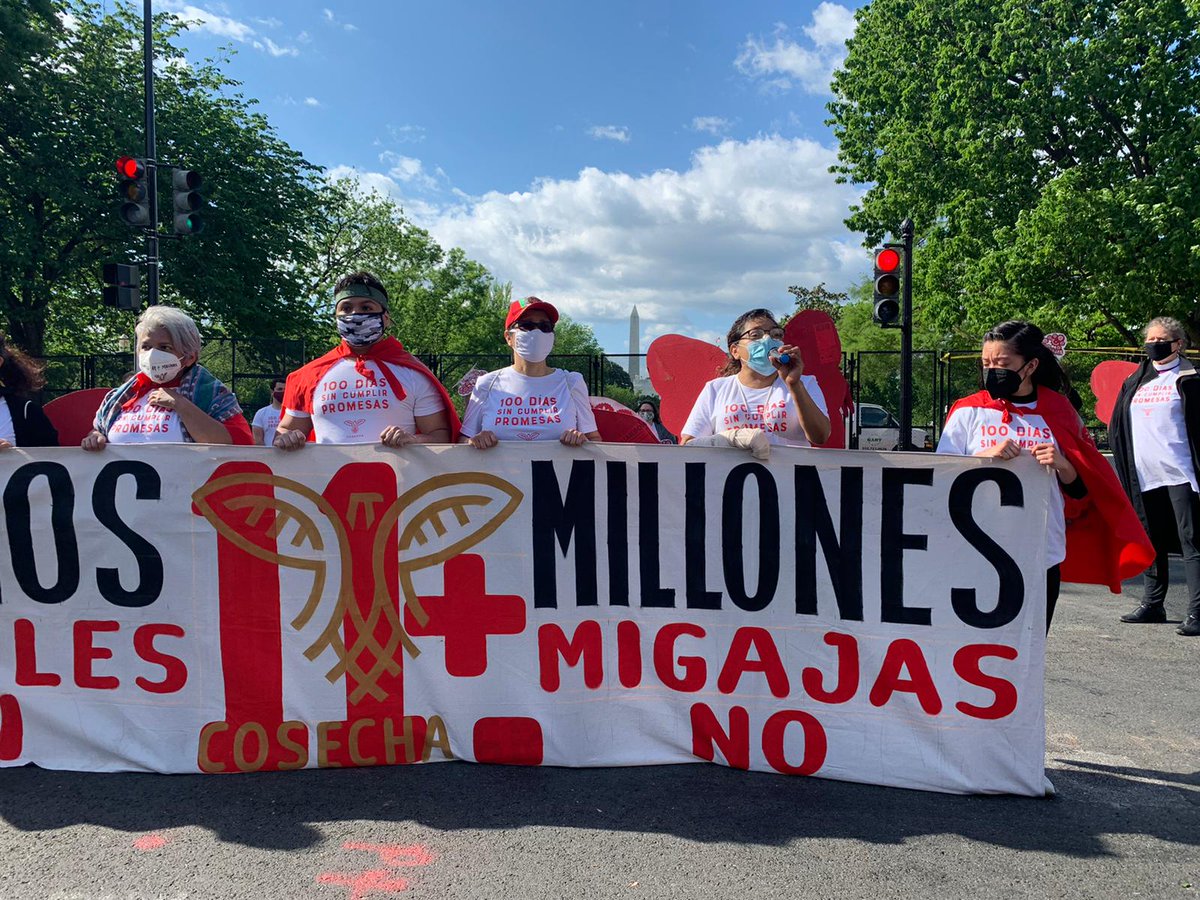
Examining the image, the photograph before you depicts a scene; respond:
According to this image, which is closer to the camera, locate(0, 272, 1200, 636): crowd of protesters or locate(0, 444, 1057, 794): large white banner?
locate(0, 444, 1057, 794): large white banner

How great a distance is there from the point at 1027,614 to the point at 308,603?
275cm

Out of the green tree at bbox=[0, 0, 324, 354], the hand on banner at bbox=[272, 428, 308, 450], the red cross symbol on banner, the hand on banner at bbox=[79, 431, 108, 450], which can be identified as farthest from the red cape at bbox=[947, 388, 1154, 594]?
the green tree at bbox=[0, 0, 324, 354]

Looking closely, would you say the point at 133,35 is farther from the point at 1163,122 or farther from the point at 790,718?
the point at 790,718

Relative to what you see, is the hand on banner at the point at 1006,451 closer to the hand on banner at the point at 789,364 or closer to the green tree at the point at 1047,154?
the hand on banner at the point at 789,364

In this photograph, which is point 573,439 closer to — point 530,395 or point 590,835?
point 530,395

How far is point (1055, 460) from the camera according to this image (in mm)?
3271

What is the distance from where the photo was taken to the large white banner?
3355 mm

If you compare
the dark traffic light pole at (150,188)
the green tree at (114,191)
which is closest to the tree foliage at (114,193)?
the green tree at (114,191)

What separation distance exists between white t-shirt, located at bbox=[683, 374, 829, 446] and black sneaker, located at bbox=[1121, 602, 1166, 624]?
375cm

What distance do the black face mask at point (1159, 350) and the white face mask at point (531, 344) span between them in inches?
176

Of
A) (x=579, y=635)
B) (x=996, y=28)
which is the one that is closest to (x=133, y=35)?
(x=996, y=28)

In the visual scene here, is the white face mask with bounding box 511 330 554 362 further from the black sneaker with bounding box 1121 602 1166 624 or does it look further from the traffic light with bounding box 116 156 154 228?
the traffic light with bounding box 116 156 154 228

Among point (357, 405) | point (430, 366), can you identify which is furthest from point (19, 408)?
point (430, 366)

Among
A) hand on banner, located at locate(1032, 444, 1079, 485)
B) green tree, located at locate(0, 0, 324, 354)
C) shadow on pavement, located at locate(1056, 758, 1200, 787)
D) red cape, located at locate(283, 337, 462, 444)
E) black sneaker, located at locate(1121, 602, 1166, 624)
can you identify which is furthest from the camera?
green tree, located at locate(0, 0, 324, 354)
